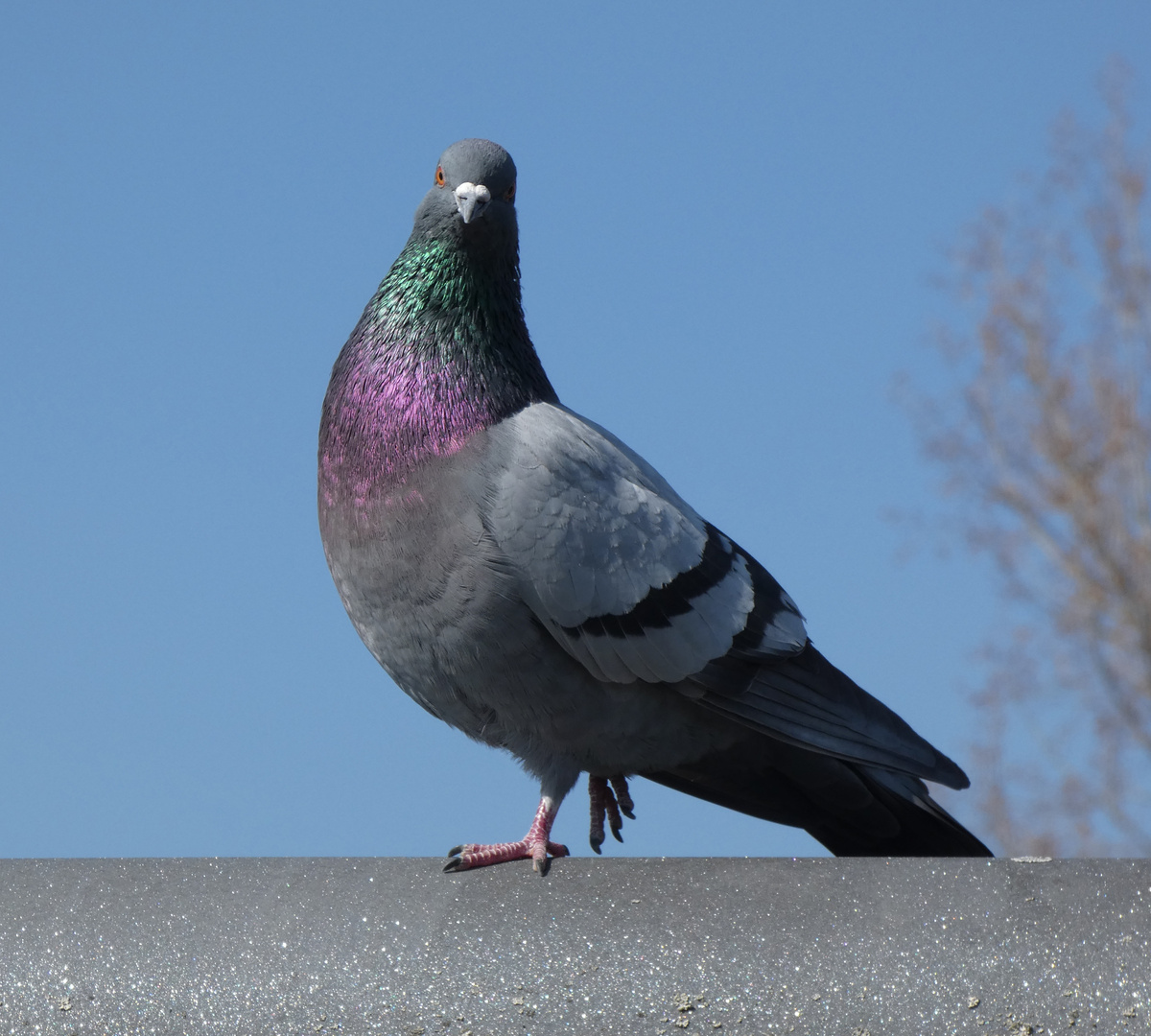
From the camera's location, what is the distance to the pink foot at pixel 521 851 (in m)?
2.77

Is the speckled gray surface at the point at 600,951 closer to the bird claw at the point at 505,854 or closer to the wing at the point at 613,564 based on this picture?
the bird claw at the point at 505,854

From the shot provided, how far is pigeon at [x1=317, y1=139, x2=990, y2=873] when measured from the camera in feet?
9.81

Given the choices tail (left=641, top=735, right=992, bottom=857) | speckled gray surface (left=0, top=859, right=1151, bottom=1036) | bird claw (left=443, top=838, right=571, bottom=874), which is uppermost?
tail (left=641, top=735, right=992, bottom=857)

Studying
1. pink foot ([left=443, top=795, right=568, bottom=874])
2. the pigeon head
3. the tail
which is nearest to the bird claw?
pink foot ([left=443, top=795, right=568, bottom=874])

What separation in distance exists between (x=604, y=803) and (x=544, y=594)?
2.82 ft

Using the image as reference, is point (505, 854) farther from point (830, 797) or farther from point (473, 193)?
point (473, 193)

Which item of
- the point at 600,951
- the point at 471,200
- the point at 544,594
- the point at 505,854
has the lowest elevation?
the point at 600,951

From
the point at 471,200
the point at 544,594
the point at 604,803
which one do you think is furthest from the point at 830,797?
the point at 471,200

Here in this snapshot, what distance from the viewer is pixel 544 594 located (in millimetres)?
2977

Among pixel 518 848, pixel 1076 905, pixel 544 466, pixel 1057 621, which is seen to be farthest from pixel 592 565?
pixel 1057 621

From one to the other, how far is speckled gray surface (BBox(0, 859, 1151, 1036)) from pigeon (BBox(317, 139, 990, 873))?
1.54ft

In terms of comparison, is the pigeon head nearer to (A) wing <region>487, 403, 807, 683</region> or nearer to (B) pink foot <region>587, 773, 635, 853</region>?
(A) wing <region>487, 403, 807, 683</region>

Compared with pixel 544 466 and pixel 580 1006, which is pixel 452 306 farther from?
pixel 580 1006

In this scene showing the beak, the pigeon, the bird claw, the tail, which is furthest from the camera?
the tail
